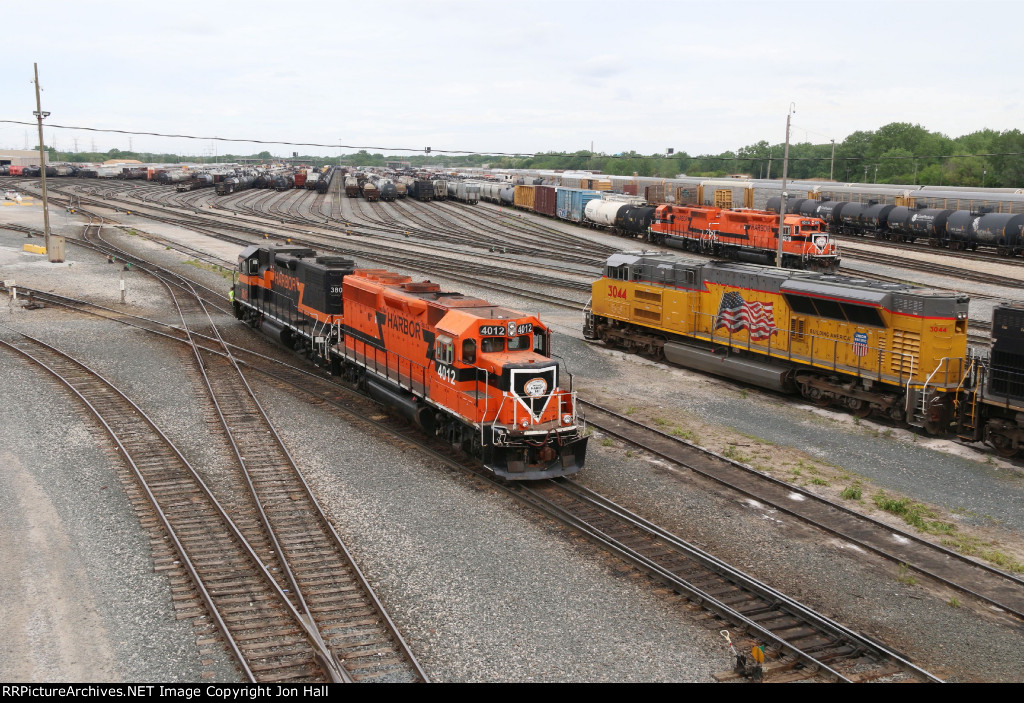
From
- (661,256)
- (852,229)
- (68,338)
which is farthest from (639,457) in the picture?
(852,229)

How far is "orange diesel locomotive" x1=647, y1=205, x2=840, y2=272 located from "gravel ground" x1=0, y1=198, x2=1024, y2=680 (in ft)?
75.9

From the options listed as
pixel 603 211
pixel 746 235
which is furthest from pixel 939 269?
pixel 603 211

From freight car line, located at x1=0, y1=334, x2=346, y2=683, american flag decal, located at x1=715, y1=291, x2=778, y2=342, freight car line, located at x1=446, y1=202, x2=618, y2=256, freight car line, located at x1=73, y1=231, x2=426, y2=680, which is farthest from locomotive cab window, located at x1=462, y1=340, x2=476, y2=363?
freight car line, located at x1=446, y1=202, x2=618, y2=256

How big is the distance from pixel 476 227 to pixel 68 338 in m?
41.3

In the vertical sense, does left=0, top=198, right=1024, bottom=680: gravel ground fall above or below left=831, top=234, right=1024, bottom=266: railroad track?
below

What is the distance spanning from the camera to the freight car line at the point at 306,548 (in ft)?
34.1

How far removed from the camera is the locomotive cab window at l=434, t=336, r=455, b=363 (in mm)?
16484

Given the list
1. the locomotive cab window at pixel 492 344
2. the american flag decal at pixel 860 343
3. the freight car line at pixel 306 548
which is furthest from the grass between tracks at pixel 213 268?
the american flag decal at pixel 860 343

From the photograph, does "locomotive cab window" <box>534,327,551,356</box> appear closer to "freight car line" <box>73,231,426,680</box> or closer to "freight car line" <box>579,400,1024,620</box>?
"freight car line" <box>579,400,1024,620</box>

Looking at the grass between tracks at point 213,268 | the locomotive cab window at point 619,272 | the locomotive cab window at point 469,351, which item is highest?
the locomotive cab window at point 619,272

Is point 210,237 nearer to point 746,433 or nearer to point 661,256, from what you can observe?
point 661,256

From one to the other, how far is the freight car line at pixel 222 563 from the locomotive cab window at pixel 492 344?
5205mm

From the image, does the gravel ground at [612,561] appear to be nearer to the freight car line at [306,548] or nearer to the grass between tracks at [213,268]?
the freight car line at [306,548]

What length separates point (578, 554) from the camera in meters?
13.1
